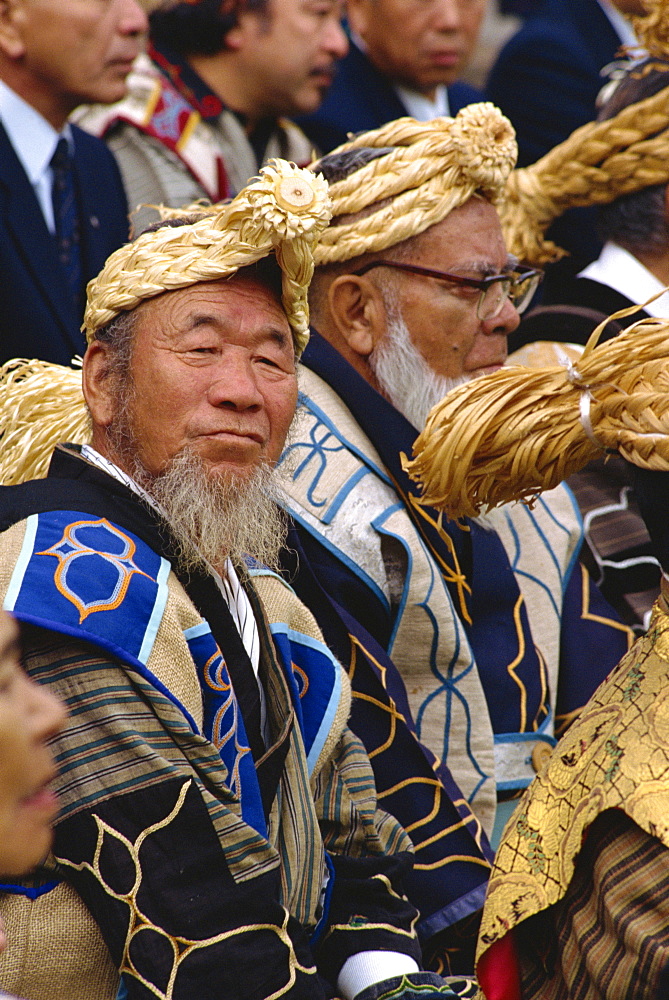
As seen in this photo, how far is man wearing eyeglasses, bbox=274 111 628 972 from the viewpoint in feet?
10.2

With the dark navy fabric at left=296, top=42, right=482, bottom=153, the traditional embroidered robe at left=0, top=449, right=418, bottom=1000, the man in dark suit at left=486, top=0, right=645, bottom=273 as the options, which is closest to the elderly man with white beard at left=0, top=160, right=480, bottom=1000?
the traditional embroidered robe at left=0, top=449, right=418, bottom=1000

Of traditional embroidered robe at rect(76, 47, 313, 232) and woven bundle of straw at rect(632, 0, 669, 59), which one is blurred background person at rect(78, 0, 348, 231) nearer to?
traditional embroidered robe at rect(76, 47, 313, 232)

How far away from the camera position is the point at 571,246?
5.93 m

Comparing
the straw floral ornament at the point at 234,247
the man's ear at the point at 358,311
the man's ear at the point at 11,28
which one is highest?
the man's ear at the point at 11,28

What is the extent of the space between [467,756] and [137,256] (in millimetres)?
1481

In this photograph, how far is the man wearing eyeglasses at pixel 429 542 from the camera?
3119 mm

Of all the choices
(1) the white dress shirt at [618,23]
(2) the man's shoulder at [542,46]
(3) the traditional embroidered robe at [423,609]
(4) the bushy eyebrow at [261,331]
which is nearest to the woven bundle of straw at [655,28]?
(3) the traditional embroidered robe at [423,609]

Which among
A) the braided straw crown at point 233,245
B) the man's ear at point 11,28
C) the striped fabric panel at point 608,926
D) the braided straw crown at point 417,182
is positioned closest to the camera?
the striped fabric panel at point 608,926

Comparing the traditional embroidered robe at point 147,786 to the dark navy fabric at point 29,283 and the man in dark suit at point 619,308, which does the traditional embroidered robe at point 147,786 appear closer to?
the dark navy fabric at point 29,283

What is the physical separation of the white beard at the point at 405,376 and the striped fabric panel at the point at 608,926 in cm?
175

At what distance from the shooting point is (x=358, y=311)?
3824mm

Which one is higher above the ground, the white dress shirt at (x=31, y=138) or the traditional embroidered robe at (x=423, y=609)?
the white dress shirt at (x=31, y=138)

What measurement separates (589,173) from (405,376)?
153cm

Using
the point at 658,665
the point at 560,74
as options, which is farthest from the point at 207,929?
the point at 560,74
